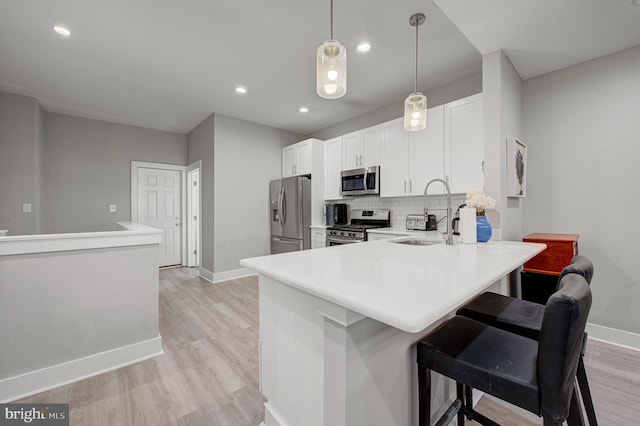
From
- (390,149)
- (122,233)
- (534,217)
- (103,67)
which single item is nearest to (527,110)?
(534,217)

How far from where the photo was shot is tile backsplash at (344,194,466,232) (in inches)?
133

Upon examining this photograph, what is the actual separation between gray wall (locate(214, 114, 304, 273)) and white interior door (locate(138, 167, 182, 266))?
156 centimetres

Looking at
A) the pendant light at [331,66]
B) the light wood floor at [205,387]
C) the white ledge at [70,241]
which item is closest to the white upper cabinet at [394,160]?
the pendant light at [331,66]

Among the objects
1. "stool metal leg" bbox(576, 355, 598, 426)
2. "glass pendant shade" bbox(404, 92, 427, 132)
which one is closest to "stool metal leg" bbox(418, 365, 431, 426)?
"stool metal leg" bbox(576, 355, 598, 426)

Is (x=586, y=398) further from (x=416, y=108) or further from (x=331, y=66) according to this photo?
(x=331, y=66)

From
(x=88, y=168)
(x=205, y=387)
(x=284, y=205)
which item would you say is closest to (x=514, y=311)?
(x=205, y=387)

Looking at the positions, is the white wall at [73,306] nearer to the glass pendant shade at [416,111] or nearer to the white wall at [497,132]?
the glass pendant shade at [416,111]

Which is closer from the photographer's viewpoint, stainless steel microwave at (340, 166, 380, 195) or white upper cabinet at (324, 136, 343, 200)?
stainless steel microwave at (340, 166, 380, 195)

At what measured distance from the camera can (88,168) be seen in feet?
14.6

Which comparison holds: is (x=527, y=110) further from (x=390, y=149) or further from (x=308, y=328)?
(x=308, y=328)

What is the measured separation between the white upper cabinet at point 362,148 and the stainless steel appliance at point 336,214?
0.65m

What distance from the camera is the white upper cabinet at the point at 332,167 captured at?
4.35 metres

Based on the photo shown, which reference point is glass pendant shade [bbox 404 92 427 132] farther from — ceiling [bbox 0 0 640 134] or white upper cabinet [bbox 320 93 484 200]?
white upper cabinet [bbox 320 93 484 200]

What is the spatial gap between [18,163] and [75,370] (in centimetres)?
324
